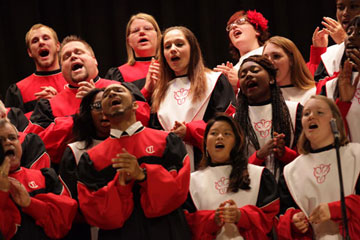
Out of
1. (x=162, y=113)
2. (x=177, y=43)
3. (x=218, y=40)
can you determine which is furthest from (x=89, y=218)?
(x=218, y=40)

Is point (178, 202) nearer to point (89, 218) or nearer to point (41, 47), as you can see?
point (89, 218)

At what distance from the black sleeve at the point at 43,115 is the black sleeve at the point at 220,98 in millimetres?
1159

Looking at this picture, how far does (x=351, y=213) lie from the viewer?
375 cm

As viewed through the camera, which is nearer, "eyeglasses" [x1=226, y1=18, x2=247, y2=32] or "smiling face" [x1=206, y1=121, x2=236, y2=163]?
"smiling face" [x1=206, y1=121, x2=236, y2=163]

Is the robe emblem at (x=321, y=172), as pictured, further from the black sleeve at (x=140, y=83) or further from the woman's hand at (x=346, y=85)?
the black sleeve at (x=140, y=83)

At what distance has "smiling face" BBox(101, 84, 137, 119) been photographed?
154 inches

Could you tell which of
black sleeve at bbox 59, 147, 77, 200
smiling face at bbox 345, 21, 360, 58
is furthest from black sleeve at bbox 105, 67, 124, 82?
smiling face at bbox 345, 21, 360, 58

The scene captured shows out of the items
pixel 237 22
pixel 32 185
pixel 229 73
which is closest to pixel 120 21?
pixel 237 22

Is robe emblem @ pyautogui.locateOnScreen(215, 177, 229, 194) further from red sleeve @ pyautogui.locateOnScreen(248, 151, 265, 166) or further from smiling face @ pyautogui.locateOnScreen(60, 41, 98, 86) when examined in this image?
smiling face @ pyautogui.locateOnScreen(60, 41, 98, 86)

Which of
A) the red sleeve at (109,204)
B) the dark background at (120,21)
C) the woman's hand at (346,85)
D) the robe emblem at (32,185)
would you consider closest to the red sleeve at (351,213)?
the woman's hand at (346,85)

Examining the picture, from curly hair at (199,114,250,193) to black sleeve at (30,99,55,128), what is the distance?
1318 millimetres

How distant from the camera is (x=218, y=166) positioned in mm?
4082

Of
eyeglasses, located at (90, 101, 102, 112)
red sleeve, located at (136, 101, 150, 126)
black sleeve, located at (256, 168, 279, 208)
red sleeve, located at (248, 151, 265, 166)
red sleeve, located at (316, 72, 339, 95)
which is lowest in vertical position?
black sleeve, located at (256, 168, 279, 208)

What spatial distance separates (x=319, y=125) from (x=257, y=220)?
2.23ft
